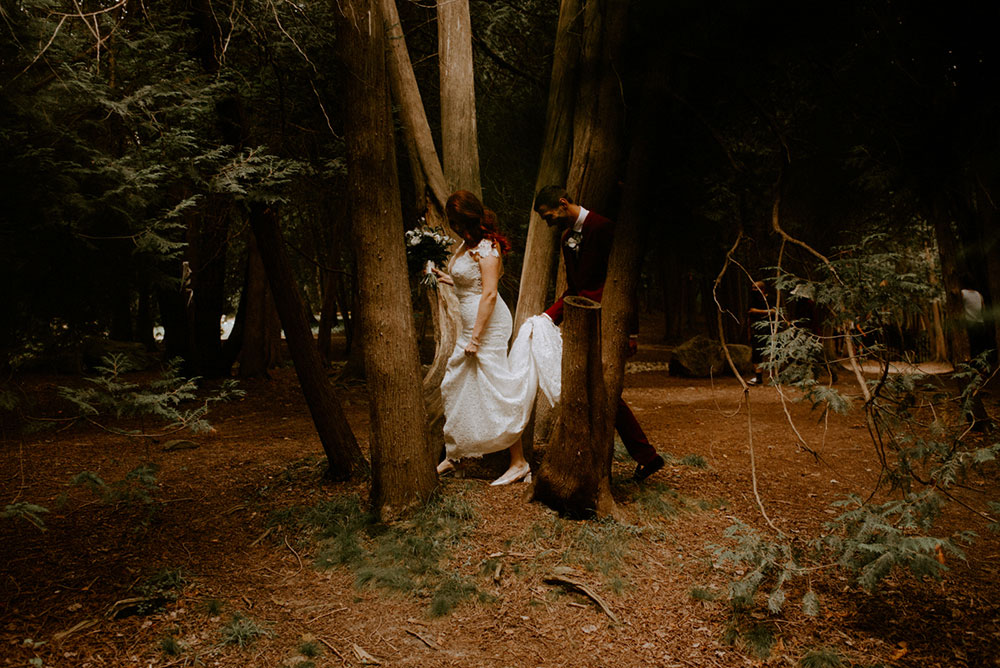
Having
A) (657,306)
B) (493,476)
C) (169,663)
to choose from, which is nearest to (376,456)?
(493,476)

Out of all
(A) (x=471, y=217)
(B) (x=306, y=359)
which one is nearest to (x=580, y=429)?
(A) (x=471, y=217)

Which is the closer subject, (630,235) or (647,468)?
(630,235)

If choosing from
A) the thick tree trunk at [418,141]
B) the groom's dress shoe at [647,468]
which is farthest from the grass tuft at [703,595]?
the thick tree trunk at [418,141]

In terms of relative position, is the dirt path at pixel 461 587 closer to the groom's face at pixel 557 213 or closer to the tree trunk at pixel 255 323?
the groom's face at pixel 557 213

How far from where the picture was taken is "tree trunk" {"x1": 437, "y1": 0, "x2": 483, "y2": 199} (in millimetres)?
6078

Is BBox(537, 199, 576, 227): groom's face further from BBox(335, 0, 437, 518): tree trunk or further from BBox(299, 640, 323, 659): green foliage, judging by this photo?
BBox(299, 640, 323, 659): green foliage

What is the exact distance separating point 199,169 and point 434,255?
2155 millimetres

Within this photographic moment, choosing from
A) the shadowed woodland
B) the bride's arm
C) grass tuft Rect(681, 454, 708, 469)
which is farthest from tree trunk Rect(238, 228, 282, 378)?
grass tuft Rect(681, 454, 708, 469)

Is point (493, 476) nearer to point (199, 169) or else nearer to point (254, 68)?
point (199, 169)

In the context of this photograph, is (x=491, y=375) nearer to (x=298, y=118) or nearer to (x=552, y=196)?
(x=552, y=196)

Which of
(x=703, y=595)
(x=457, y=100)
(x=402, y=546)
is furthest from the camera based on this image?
(x=457, y=100)

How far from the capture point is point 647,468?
5.22m

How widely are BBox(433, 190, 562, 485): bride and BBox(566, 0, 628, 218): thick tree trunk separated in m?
0.89

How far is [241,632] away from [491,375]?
9.04 ft
